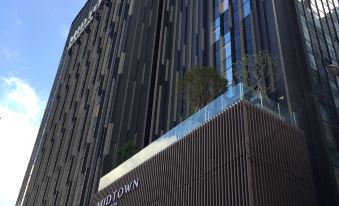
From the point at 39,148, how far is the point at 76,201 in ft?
95.9

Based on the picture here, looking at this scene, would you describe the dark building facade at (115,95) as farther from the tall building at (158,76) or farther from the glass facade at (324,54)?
the glass facade at (324,54)

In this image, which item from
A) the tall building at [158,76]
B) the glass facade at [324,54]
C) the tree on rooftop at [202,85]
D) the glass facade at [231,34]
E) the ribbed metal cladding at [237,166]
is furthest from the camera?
the glass facade at [231,34]

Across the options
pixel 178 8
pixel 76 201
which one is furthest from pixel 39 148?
pixel 178 8

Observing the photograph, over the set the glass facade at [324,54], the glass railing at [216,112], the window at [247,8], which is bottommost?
the glass railing at [216,112]

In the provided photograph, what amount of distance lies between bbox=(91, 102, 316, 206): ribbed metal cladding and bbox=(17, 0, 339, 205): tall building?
3.71 metres

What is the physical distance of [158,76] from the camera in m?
52.2

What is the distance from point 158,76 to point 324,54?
2156cm

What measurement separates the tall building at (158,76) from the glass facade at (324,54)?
0.38 ft

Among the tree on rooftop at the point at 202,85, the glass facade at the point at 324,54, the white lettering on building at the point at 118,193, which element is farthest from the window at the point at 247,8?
the white lettering on building at the point at 118,193

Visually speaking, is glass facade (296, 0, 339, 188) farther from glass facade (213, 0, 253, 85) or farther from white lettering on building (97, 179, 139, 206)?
Result: white lettering on building (97, 179, 139, 206)

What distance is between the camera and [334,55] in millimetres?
37969

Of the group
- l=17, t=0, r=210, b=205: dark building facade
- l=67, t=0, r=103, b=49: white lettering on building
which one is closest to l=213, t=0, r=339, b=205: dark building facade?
l=17, t=0, r=210, b=205: dark building facade

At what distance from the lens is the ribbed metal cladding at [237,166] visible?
19938 mm

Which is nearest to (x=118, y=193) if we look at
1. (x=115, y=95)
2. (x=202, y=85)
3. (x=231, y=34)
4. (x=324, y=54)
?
(x=202, y=85)
